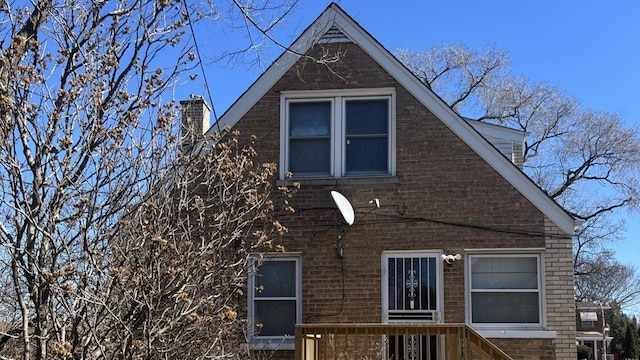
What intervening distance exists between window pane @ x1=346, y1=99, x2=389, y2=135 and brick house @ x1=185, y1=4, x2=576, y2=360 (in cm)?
2

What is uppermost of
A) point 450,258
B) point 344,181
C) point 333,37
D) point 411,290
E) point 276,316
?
point 333,37

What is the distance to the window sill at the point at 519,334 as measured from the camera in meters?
10.8

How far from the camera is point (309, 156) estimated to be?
39.3 ft

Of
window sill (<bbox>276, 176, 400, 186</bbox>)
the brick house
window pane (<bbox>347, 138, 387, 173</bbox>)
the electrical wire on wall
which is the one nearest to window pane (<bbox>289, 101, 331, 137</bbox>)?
the brick house

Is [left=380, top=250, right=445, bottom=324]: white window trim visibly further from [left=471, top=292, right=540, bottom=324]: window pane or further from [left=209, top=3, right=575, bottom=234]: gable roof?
[left=209, top=3, right=575, bottom=234]: gable roof

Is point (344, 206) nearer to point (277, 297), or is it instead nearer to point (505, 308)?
point (277, 297)

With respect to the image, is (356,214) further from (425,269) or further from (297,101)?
(297,101)

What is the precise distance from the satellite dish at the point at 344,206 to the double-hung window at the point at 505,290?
6.22 ft

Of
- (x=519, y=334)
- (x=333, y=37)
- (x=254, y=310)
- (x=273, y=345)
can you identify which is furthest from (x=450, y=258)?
(x=333, y=37)

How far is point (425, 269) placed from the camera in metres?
11.3

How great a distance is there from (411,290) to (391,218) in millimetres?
1112

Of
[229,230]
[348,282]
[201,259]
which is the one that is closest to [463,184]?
[348,282]

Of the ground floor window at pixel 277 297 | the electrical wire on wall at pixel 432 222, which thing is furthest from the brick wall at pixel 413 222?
the ground floor window at pixel 277 297

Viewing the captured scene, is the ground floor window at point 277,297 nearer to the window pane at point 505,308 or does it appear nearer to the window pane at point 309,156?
the window pane at point 309,156
